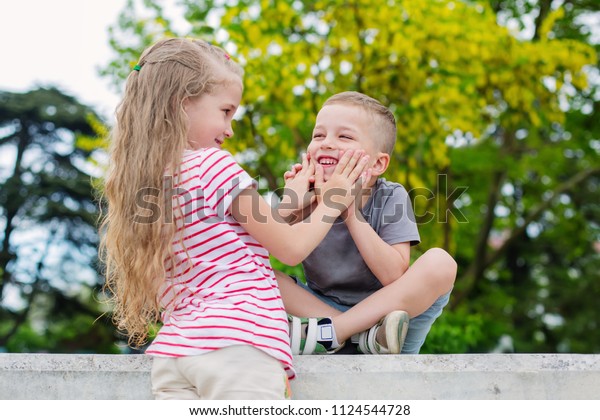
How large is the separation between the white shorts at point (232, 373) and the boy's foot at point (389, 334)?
0.68m

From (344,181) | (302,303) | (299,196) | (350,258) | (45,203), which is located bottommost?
(45,203)

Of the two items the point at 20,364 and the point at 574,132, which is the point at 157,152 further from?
the point at 574,132

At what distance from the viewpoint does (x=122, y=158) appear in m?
2.22

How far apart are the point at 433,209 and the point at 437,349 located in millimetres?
3149

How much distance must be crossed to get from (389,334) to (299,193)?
0.62 metres

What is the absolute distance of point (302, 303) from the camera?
2811 mm

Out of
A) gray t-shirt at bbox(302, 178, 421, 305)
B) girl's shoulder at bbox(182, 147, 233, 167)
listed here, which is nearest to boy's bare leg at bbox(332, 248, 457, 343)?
gray t-shirt at bbox(302, 178, 421, 305)

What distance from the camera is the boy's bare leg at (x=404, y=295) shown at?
264 centimetres

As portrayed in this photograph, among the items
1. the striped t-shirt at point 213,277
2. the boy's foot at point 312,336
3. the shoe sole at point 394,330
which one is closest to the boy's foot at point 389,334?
the shoe sole at point 394,330

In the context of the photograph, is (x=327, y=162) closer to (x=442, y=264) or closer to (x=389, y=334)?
(x=442, y=264)

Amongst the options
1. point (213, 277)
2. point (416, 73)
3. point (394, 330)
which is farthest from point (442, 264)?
point (416, 73)

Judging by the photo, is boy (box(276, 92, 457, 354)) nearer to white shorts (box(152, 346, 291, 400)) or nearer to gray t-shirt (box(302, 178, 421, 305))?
gray t-shirt (box(302, 178, 421, 305))

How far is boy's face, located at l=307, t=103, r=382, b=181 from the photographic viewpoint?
2.80 metres

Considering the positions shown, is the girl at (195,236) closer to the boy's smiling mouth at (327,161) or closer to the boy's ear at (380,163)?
the boy's smiling mouth at (327,161)
